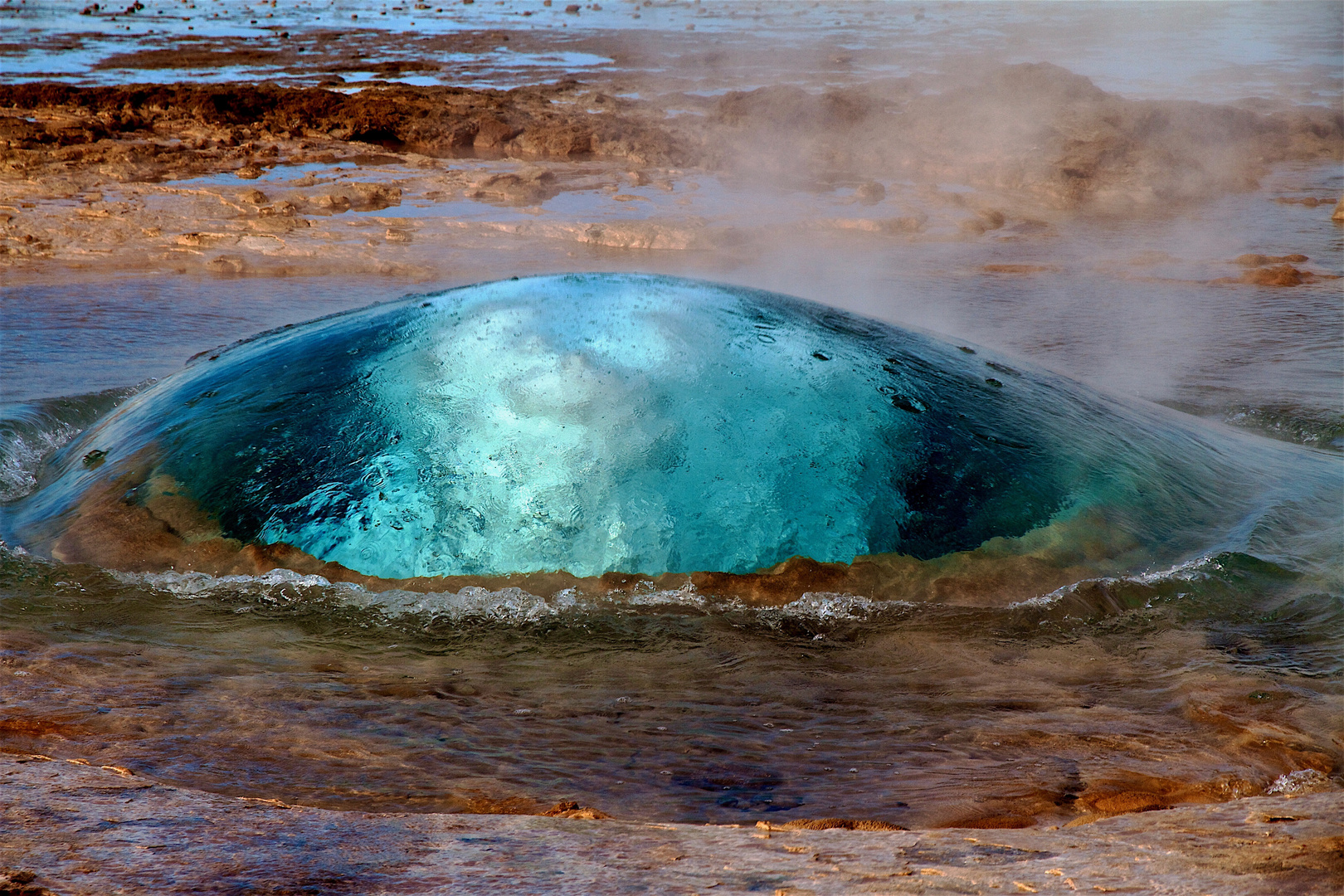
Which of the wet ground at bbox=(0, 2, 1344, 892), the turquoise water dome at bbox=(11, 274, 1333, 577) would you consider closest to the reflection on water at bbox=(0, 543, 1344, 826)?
the wet ground at bbox=(0, 2, 1344, 892)

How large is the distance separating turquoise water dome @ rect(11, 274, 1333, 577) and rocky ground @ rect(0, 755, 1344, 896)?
0.99 meters

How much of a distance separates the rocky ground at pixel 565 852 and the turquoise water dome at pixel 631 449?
38.9 inches

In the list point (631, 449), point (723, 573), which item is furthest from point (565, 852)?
point (631, 449)

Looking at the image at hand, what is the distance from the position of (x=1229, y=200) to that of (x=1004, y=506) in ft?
A: 27.2

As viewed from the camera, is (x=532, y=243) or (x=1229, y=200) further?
(x=1229, y=200)

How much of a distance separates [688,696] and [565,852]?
847 mm

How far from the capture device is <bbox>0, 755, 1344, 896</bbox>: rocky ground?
3.74 ft

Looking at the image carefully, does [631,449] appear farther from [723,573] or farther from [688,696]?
[688,696]

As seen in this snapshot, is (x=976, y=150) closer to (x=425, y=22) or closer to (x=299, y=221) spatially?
(x=299, y=221)

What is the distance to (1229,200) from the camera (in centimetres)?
920

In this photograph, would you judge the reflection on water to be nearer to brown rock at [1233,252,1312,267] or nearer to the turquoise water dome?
the turquoise water dome

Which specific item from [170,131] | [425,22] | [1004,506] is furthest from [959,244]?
[425,22]

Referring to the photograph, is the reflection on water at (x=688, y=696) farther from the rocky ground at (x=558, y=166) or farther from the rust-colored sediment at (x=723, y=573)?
the rocky ground at (x=558, y=166)

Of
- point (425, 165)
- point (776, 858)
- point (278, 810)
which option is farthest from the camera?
point (425, 165)
